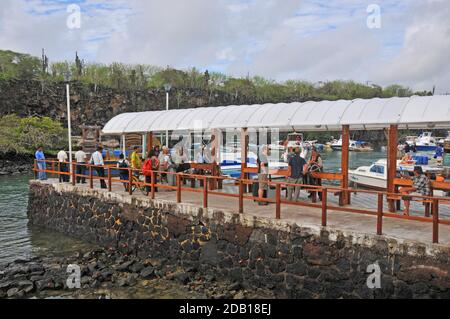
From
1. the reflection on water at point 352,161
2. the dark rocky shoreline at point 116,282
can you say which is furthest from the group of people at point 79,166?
the reflection on water at point 352,161

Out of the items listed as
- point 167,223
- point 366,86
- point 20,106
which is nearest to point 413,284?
point 167,223

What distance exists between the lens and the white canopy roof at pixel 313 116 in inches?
357

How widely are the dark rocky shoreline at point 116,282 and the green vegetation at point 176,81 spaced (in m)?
48.8

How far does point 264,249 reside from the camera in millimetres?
8969

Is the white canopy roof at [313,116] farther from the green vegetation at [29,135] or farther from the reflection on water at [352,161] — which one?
the green vegetation at [29,135]

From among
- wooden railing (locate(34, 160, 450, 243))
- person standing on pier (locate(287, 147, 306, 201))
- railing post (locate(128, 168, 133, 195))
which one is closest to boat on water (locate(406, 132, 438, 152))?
wooden railing (locate(34, 160, 450, 243))

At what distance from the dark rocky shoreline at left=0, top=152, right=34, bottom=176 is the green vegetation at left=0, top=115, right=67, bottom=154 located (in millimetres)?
637

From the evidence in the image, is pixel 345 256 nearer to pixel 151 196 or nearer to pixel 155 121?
pixel 151 196

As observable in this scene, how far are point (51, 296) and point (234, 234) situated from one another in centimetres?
449

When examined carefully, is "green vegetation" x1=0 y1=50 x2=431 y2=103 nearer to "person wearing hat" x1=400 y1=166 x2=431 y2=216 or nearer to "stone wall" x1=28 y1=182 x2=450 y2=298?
"stone wall" x1=28 y1=182 x2=450 y2=298

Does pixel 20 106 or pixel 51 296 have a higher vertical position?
pixel 20 106

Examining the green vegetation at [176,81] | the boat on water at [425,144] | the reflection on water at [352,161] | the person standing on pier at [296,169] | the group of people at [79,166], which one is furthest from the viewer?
the green vegetation at [176,81]

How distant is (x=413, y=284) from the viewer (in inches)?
278

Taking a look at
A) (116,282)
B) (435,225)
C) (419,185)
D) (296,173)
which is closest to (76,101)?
(116,282)
